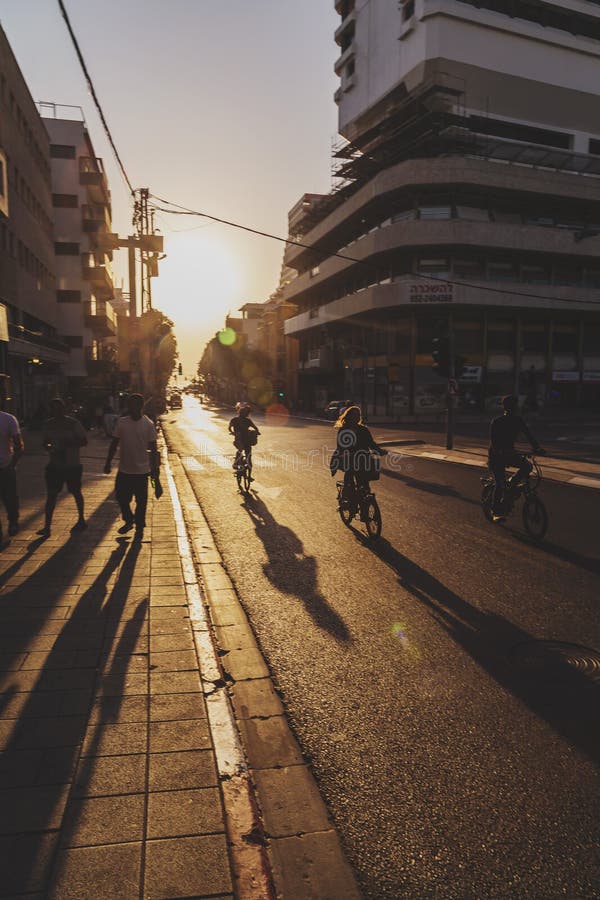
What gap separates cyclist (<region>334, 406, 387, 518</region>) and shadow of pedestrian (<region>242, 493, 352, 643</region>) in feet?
3.79

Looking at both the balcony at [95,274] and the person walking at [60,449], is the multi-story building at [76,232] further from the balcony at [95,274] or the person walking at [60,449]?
the person walking at [60,449]

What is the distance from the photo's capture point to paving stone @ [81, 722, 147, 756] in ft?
10.4

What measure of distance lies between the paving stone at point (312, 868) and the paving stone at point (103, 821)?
23.0 inches

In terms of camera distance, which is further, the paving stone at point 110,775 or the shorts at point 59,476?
the shorts at point 59,476

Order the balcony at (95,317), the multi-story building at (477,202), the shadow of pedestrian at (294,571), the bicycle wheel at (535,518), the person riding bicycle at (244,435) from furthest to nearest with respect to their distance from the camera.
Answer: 1. the balcony at (95,317)
2. the multi-story building at (477,202)
3. the person riding bicycle at (244,435)
4. the bicycle wheel at (535,518)
5. the shadow of pedestrian at (294,571)

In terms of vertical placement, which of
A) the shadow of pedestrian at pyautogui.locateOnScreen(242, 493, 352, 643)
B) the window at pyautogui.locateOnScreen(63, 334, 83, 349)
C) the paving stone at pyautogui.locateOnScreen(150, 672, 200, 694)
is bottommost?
the shadow of pedestrian at pyautogui.locateOnScreen(242, 493, 352, 643)

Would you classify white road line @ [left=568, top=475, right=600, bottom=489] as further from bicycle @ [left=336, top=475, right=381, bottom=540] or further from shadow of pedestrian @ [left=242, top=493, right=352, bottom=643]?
shadow of pedestrian @ [left=242, top=493, right=352, bottom=643]

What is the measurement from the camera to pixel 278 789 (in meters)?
3.01

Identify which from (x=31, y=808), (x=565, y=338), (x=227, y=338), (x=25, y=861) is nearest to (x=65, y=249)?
(x=565, y=338)

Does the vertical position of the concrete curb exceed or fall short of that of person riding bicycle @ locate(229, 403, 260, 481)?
it falls short

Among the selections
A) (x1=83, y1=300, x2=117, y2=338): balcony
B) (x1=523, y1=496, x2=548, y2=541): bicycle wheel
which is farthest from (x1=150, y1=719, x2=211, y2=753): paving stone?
(x1=83, y1=300, x2=117, y2=338): balcony

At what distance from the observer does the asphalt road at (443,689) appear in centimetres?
260

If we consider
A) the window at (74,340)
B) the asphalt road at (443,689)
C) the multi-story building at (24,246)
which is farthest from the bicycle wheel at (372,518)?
the window at (74,340)

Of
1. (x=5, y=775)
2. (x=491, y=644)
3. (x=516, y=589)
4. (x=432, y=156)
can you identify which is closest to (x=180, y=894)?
(x=5, y=775)
